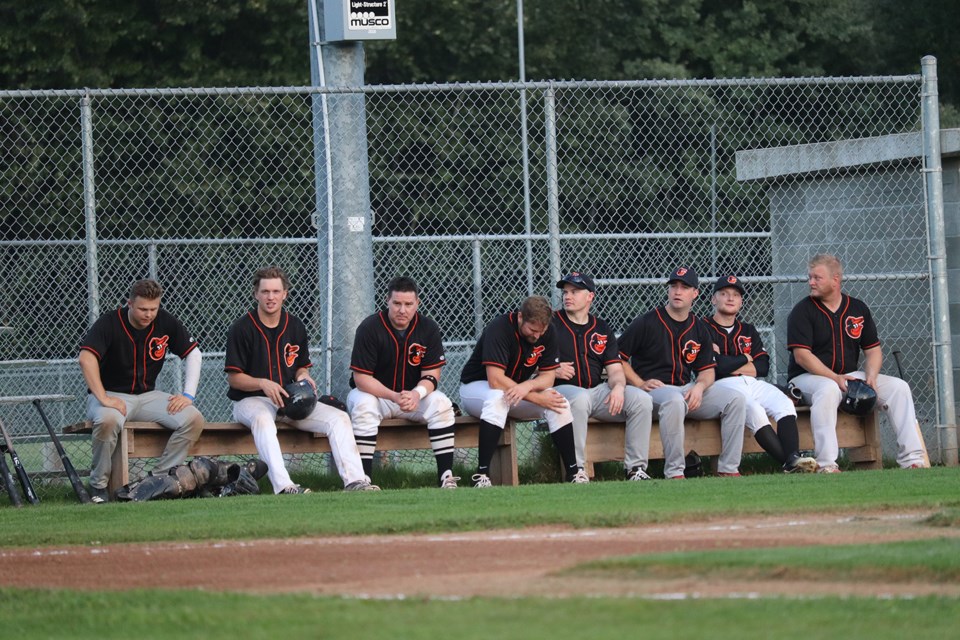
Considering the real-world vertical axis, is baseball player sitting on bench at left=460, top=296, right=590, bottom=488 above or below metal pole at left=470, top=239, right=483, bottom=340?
below

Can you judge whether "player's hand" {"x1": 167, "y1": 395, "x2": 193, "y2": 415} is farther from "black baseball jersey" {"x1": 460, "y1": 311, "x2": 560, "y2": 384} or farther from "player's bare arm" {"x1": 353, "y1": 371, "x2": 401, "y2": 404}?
"black baseball jersey" {"x1": 460, "y1": 311, "x2": 560, "y2": 384}

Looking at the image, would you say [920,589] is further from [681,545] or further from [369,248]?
[369,248]

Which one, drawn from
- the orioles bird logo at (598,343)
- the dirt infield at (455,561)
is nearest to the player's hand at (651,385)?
the orioles bird logo at (598,343)

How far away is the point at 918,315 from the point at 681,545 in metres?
5.91

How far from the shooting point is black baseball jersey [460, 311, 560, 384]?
10.3m

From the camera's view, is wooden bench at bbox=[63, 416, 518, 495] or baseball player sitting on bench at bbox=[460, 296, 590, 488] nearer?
wooden bench at bbox=[63, 416, 518, 495]

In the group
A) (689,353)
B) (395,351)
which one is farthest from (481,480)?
(689,353)

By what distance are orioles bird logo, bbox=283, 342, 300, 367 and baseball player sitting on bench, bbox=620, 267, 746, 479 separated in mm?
2239

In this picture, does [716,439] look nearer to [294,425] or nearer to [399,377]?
[399,377]

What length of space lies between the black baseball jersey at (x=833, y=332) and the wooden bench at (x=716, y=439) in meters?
0.39

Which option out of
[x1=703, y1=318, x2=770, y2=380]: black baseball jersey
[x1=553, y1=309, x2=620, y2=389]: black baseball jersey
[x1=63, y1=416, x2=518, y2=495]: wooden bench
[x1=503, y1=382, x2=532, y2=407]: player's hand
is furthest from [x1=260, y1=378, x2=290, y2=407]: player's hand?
[x1=703, y1=318, x2=770, y2=380]: black baseball jersey

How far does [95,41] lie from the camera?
83.9 ft

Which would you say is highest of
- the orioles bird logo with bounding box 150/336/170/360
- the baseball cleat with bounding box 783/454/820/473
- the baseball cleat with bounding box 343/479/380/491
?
the orioles bird logo with bounding box 150/336/170/360

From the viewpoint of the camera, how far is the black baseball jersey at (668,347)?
10.8 metres
